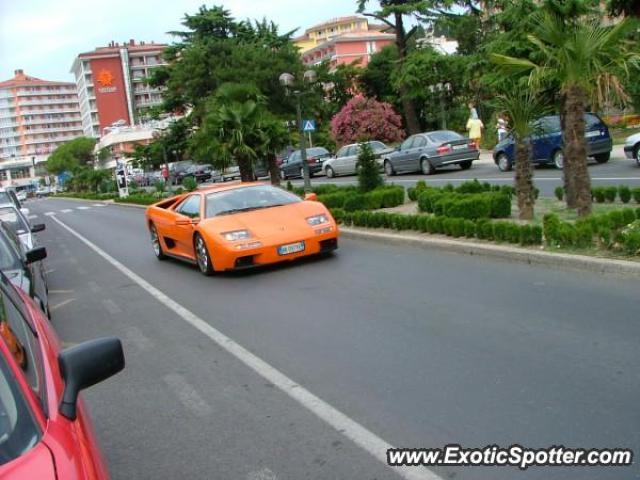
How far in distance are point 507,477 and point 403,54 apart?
1626 inches

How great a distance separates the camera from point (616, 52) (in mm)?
9609

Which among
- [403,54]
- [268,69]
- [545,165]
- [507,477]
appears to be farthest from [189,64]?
[507,477]

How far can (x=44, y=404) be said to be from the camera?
2.45 m

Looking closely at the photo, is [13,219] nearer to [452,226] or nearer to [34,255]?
[34,255]

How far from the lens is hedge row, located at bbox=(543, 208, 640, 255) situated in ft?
25.3

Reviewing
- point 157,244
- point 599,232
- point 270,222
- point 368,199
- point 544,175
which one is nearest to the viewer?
point 599,232

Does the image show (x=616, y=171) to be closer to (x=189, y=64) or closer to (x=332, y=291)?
(x=332, y=291)

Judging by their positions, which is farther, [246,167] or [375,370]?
[246,167]

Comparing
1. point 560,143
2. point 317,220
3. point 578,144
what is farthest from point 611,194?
point 560,143

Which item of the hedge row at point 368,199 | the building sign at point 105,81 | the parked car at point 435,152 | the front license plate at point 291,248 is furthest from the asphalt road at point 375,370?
the building sign at point 105,81

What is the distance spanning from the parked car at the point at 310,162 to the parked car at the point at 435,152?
32.6ft

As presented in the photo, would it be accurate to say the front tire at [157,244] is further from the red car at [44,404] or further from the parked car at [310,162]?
the parked car at [310,162]

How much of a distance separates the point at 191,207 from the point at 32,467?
9588 millimetres

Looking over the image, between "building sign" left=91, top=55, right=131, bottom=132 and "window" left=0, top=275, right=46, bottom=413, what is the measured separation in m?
142
